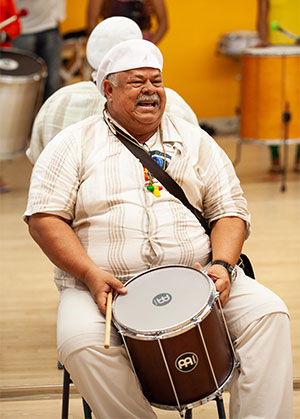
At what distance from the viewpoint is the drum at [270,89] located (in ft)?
17.8

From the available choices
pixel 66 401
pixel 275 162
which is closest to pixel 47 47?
pixel 275 162

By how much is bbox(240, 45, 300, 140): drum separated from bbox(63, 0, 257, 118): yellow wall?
224 centimetres

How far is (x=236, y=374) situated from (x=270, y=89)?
12.1ft

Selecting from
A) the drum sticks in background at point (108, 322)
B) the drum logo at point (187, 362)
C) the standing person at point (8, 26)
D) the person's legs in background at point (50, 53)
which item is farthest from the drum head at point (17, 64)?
the drum logo at point (187, 362)

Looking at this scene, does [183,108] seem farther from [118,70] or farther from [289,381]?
[289,381]

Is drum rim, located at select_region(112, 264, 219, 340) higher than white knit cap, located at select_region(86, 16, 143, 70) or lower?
lower

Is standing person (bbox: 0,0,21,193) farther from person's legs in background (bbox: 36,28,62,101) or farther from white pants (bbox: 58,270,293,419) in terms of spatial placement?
white pants (bbox: 58,270,293,419)

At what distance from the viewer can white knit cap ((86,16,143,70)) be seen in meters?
2.71

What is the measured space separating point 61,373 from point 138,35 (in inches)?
47.5

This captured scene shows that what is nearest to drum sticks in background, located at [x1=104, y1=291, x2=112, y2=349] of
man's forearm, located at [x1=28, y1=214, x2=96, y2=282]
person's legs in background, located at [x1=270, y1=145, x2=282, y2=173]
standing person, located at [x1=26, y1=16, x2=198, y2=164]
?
man's forearm, located at [x1=28, y1=214, x2=96, y2=282]

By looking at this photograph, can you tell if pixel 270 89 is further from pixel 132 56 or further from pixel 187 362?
pixel 187 362

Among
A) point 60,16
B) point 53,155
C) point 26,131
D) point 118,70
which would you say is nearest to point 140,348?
point 53,155

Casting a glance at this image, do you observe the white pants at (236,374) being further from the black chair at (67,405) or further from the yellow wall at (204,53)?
the yellow wall at (204,53)

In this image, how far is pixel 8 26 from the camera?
201 inches
